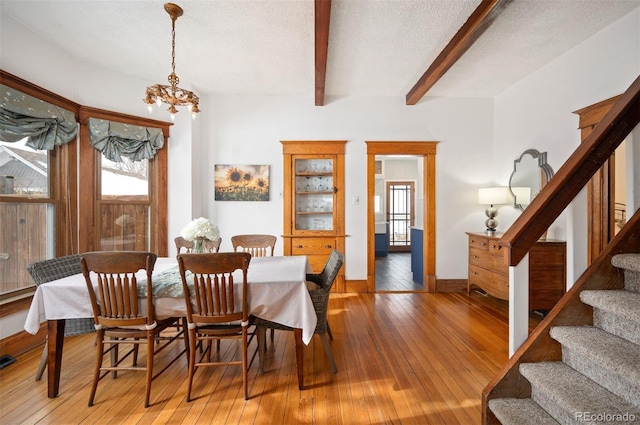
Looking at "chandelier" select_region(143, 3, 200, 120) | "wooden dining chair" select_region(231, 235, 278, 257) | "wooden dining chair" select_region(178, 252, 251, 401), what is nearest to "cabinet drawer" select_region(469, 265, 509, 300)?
"wooden dining chair" select_region(231, 235, 278, 257)

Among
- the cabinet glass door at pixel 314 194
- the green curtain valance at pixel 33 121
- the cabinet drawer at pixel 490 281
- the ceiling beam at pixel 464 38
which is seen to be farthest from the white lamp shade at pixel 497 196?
the green curtain valance at pixel 33 121

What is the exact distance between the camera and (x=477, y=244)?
3.68 meters

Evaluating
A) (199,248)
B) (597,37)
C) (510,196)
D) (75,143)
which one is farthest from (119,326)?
(597,37)

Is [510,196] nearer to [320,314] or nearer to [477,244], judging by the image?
[477,244]

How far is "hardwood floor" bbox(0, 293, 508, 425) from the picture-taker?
1715 mm

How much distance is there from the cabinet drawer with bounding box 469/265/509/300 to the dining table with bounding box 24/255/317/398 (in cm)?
247

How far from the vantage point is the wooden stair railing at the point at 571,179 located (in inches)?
53.2

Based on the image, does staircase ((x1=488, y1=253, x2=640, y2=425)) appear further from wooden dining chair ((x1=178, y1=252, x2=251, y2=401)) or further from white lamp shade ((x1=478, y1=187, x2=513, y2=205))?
white lamp shade ((x1=478, y1=187, x2=513, y2=205))

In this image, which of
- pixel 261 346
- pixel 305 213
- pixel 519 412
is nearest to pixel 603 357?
pixel 519 412

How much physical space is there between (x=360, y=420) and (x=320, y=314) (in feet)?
2.26

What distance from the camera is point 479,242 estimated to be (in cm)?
363

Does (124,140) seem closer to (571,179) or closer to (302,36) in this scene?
(302,36)

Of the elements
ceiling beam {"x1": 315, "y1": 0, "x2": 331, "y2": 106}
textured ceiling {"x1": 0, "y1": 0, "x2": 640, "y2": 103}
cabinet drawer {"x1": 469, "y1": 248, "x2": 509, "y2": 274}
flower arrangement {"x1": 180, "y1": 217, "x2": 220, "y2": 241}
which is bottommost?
cabinet drawer {"x1": 469, "y1": 248, "x2": 509, "y2": 274}

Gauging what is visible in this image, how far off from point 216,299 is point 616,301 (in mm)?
2158
